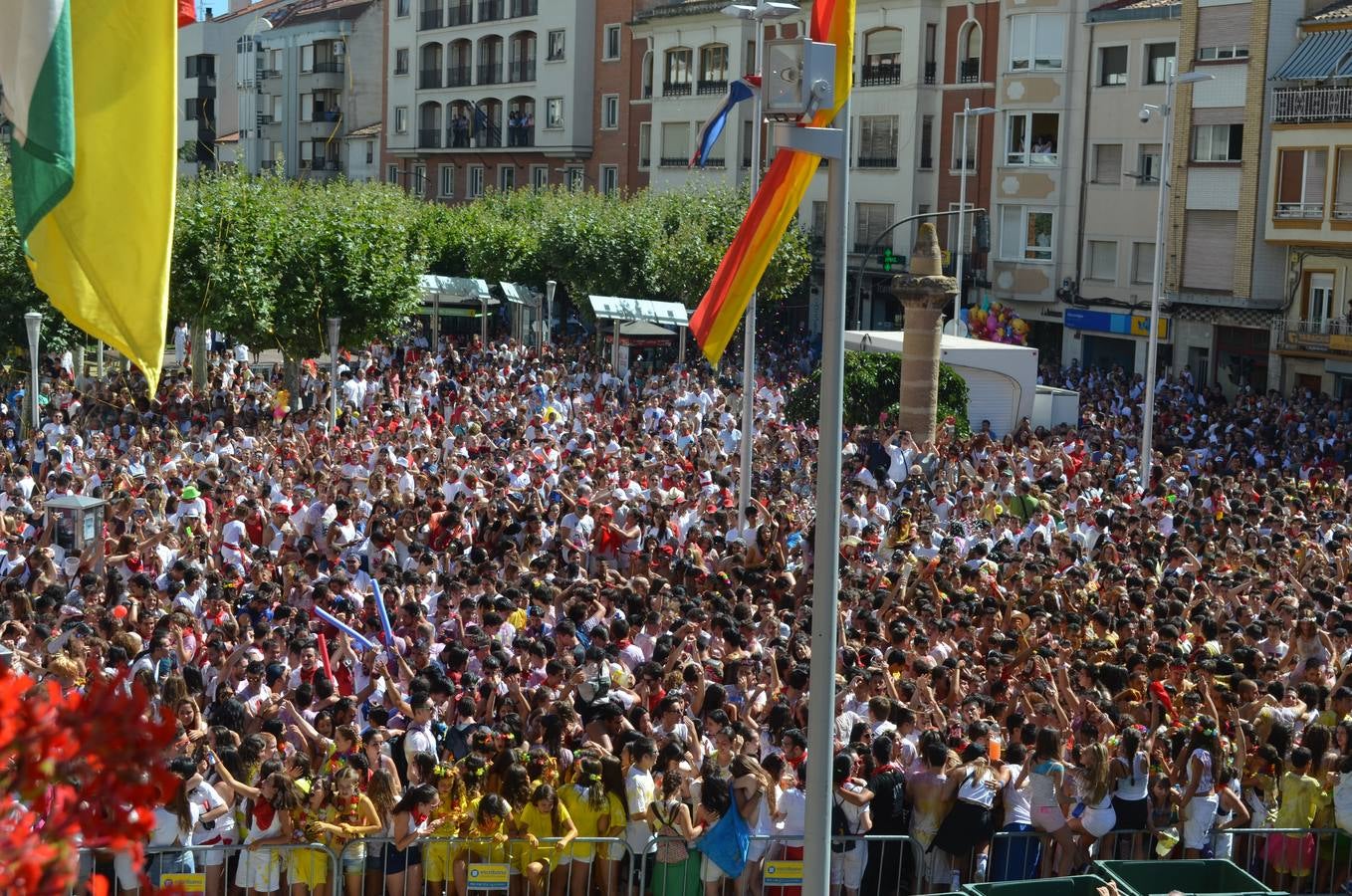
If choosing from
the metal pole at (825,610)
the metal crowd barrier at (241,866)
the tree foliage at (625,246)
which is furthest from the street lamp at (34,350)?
the tree foliage at (625,246)

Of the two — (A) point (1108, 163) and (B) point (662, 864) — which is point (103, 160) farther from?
(A) point (1108, 163)

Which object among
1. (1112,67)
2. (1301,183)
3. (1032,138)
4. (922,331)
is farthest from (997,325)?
(922,331)

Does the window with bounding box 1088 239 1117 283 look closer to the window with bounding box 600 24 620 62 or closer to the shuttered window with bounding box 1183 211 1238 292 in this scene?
the shuttered window with bounding box 1183 211 1238 292

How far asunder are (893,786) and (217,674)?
5165mm

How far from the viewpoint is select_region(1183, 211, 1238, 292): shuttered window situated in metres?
42.2

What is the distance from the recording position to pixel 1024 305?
156ft

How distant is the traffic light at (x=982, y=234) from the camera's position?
1896 inches

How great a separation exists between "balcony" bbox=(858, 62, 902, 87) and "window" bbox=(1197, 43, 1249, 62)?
10.5 meters

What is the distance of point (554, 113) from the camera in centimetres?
6300

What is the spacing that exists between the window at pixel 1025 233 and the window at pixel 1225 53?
641 centimetres

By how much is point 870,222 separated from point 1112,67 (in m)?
9.11

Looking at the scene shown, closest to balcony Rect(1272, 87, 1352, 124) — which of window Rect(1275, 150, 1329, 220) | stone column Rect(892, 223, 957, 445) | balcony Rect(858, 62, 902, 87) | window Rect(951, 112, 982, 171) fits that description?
window Rect(1275, 150, 1329, 220)

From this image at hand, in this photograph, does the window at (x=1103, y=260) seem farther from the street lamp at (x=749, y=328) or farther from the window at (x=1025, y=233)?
the street lamp at (x=749, y=328)

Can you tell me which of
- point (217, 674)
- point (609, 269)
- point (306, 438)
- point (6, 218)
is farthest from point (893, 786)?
point (609, 269)
